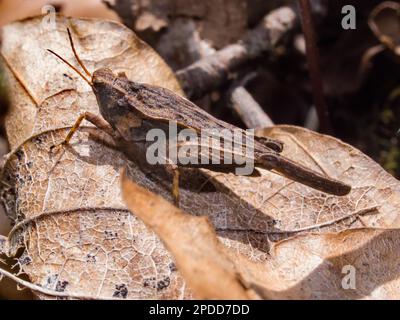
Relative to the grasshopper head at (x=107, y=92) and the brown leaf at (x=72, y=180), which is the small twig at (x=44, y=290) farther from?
the grasshopper head at (x=107, y=92)

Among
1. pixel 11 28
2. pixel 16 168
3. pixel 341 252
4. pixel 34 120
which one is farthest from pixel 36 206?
pixel 341 252

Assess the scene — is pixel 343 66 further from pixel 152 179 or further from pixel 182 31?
pixel 152 179

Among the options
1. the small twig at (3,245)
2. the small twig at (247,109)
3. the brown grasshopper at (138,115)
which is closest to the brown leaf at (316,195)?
the brown grasshopper at (138,115)

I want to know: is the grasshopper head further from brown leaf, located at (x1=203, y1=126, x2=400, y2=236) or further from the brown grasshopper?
brown leaf, located at (x1=203, y1=126, x2=400, y2=236)

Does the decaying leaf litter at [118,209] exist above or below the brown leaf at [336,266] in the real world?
above

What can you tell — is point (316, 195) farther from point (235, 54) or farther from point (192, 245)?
point (235, 54)

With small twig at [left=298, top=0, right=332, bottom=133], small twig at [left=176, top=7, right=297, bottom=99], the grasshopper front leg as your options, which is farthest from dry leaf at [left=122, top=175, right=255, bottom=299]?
small twig at [left=298, top=0, right=332, bottom=133]
